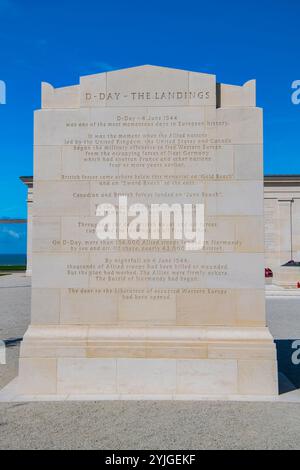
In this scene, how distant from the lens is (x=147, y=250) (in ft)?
27.1

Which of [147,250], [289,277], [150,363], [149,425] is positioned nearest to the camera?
[149,425]

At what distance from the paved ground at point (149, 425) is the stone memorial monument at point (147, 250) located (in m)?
0.70

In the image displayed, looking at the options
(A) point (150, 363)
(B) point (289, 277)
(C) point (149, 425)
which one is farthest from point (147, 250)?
(B) point (289, 277)

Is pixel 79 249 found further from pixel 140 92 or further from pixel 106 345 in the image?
pixel 140 92

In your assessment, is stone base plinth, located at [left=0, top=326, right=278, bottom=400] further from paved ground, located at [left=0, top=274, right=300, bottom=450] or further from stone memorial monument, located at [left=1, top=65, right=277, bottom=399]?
paved ground, located at [left=0, top=274, right=300, bottom=450]

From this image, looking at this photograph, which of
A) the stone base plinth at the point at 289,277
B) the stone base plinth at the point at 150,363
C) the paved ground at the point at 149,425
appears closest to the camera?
the paved ground at the point at 149,425

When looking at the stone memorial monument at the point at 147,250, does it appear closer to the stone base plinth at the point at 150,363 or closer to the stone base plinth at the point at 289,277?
the stone base plinth at the point at 150,363

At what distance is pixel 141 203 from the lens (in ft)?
27.3

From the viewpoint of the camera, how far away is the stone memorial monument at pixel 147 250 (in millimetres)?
7922

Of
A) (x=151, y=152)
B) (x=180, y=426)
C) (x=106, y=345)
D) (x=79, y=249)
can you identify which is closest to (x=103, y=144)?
(x=151, y=152)

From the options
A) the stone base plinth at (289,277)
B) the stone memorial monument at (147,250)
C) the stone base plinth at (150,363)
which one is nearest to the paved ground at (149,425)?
the stone base plinth at (150,363)

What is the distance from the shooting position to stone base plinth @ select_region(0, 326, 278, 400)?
784 cm

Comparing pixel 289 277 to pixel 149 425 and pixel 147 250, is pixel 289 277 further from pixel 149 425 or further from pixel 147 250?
pixel 149 425

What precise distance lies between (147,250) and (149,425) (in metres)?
3.23
